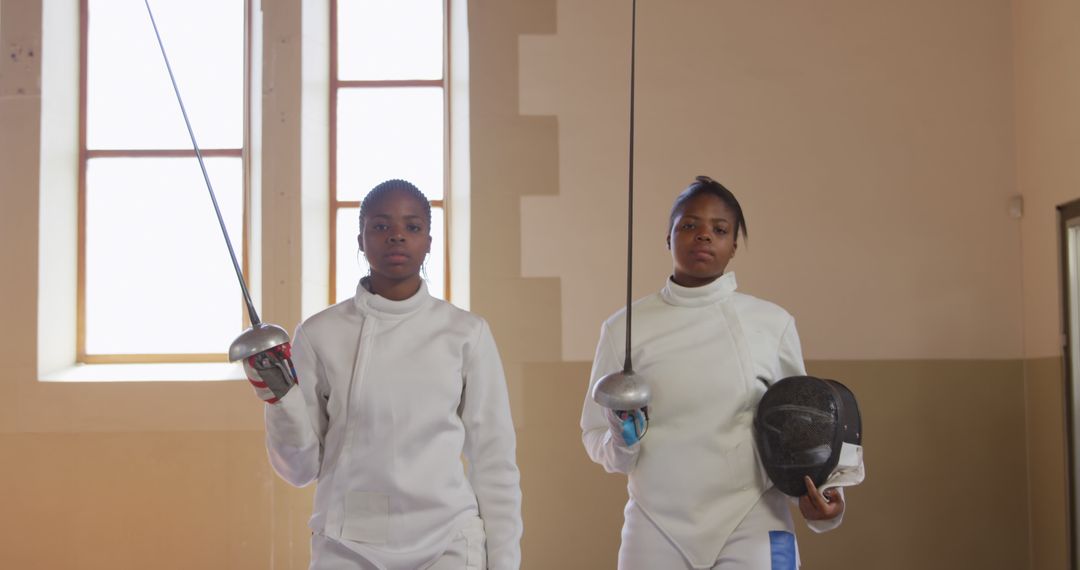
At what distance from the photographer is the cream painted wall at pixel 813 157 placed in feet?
10.2

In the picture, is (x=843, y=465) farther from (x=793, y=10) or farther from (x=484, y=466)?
(x=793, y=10)

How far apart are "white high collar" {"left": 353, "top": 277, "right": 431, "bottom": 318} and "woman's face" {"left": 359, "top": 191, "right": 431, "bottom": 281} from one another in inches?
1.8

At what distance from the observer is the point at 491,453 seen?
1.67 m

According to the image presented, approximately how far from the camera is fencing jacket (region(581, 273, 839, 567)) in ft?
5.49

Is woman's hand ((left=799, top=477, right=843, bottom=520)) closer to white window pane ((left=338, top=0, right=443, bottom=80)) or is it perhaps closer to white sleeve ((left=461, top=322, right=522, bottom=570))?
white sleeve ((left=461, top=322, right=522, bottom=570))

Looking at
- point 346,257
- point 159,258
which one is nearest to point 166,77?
point 159,258

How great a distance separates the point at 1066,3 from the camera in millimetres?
2812

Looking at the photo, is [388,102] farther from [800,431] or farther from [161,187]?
[800,431]

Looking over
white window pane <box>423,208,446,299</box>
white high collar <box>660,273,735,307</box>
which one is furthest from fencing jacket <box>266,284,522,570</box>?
white window pane <box>423,208,446,299</box>

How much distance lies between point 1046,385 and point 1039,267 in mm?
378

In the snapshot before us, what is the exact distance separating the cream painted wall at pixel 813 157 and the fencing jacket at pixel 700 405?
126 cm

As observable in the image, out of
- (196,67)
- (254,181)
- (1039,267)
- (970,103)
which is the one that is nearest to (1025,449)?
(1039,267)

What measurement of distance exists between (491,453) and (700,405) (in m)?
0.39

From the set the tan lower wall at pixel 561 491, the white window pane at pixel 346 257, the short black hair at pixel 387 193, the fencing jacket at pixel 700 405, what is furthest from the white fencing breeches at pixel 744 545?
the white window pane at pixel 346 257
